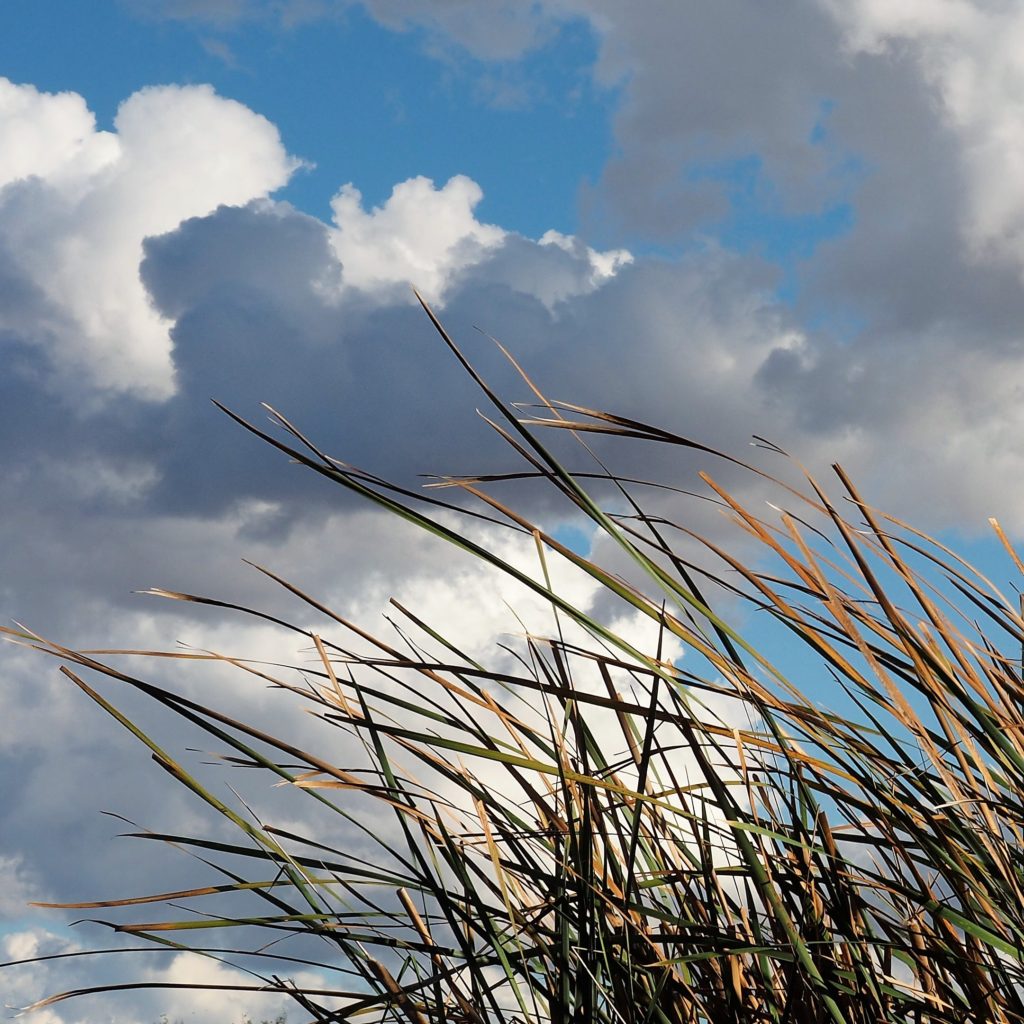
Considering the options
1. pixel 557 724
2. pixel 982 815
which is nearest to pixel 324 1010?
pixel 557 724

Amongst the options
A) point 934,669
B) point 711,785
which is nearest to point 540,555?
point 711,785

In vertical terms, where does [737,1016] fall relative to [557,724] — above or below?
below

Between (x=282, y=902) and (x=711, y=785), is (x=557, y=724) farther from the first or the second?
(x=282, y=902)

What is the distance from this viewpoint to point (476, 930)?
120 cm

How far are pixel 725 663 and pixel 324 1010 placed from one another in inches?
20.8

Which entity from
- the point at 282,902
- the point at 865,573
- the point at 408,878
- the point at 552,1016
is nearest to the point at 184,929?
the point at 282,902

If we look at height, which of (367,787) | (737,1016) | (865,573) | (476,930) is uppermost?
(865,573)

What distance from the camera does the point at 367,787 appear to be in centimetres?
115

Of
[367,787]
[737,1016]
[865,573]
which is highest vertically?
[865,573]

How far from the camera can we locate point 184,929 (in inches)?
47.6

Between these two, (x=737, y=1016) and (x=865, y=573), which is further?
(x=865, y=573)

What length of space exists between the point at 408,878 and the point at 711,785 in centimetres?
34

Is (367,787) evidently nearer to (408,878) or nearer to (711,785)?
(408,878)

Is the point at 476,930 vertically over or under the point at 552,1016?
over
